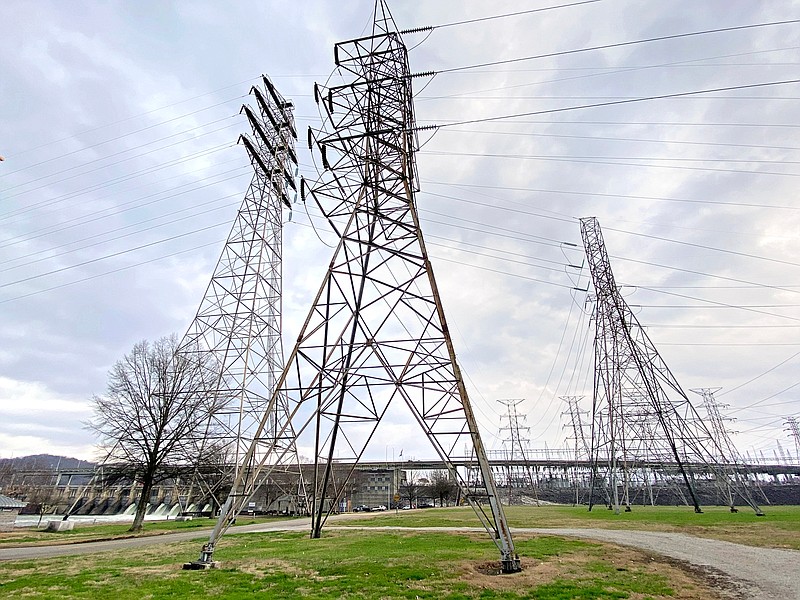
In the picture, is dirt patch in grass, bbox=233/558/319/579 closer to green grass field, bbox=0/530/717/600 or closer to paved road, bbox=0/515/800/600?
green grass field, bbox=0/530/717/600

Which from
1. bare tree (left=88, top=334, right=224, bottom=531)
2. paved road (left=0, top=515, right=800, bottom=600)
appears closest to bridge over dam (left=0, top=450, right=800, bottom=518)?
bare tree (left=88, top=334, right=224, bottom=531)

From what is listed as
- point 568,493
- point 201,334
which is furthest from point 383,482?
point 201,334

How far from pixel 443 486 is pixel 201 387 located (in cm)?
5741

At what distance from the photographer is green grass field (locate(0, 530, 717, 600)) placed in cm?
773

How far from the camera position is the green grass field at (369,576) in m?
7.73

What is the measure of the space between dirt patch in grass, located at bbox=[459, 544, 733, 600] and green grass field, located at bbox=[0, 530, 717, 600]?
2 cm

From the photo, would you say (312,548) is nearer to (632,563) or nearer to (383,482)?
(632,563)

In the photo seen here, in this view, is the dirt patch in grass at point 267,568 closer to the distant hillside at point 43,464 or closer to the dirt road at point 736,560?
the dirt road at point 736,560

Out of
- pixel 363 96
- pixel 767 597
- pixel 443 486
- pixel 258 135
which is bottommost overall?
pixel 767 597

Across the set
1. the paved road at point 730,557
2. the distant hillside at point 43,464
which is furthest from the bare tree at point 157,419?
the distant hillside at point 43,464

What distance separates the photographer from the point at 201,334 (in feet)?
87.8

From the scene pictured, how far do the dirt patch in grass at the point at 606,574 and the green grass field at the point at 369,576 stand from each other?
0.07ft

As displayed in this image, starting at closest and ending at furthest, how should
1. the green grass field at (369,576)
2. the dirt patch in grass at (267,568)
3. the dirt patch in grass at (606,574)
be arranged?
the green grass field at (369,576)
the dirt patch in grass at (606,574)
the dirt patch in grass at (267,568)

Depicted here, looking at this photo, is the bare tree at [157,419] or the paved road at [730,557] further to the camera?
the bare tree at [157,419]
